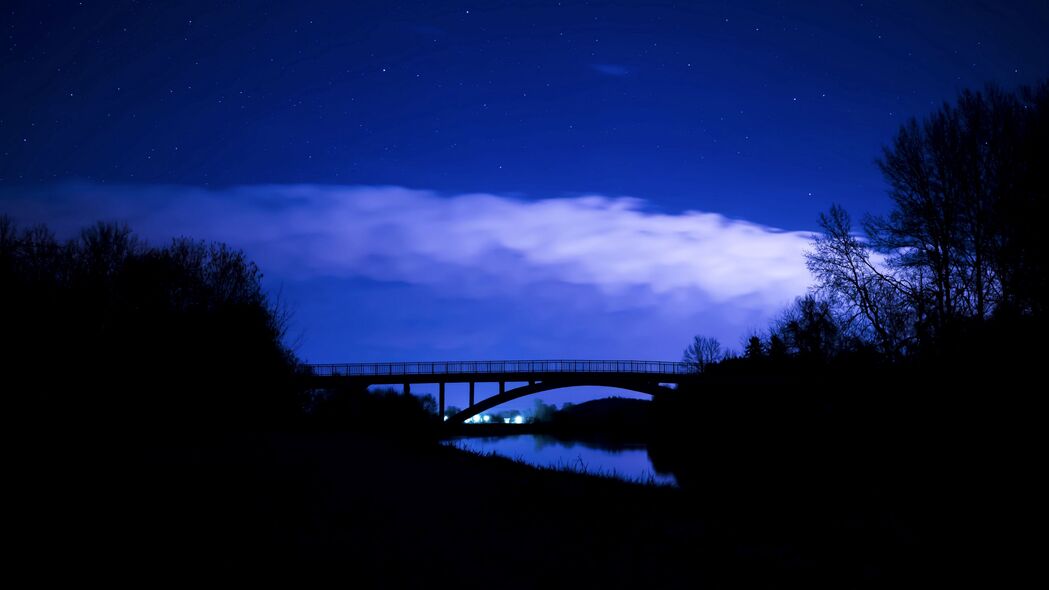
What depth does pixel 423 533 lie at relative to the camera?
23.0 ft

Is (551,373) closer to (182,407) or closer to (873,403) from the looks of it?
(182,407)

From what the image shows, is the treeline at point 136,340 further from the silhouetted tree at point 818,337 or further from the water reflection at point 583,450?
the silhouetted tree at point 818,337

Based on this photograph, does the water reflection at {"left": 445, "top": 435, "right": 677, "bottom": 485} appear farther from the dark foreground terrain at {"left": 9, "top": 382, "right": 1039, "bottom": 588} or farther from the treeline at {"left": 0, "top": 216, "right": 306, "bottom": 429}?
the dark foreground terrain at {"left": 9, "top": 382, "right": 1039, "bottom": 588}

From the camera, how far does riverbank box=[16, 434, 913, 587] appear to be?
18.0 ft

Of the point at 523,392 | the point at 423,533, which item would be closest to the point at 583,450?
the point at 523,392

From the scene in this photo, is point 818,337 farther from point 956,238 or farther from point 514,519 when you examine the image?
point 514,519

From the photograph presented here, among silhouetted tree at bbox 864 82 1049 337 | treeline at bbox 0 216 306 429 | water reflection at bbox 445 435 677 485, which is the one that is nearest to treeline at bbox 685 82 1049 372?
silhouetted tree at bbox 864 82 1049 337

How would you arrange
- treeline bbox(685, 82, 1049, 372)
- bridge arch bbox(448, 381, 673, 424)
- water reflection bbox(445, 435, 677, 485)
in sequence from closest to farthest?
treeline bbox(685, 82, 1049, 372), water reflection bbox(445, 435, 677, 485), bridge arch bbox(448, 381, 673, 424)

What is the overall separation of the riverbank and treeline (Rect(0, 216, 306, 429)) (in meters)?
9.84

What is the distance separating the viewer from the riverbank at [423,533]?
18.0ft

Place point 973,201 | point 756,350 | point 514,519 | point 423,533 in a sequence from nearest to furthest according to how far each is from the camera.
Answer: point 423,533
point 514,519
point 973,201
point 756,350

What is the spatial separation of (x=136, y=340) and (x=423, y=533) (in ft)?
77.9

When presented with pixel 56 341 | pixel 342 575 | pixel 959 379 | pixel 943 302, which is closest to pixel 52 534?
pixel 342 575

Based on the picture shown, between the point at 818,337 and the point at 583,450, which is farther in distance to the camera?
the point at 583,450
